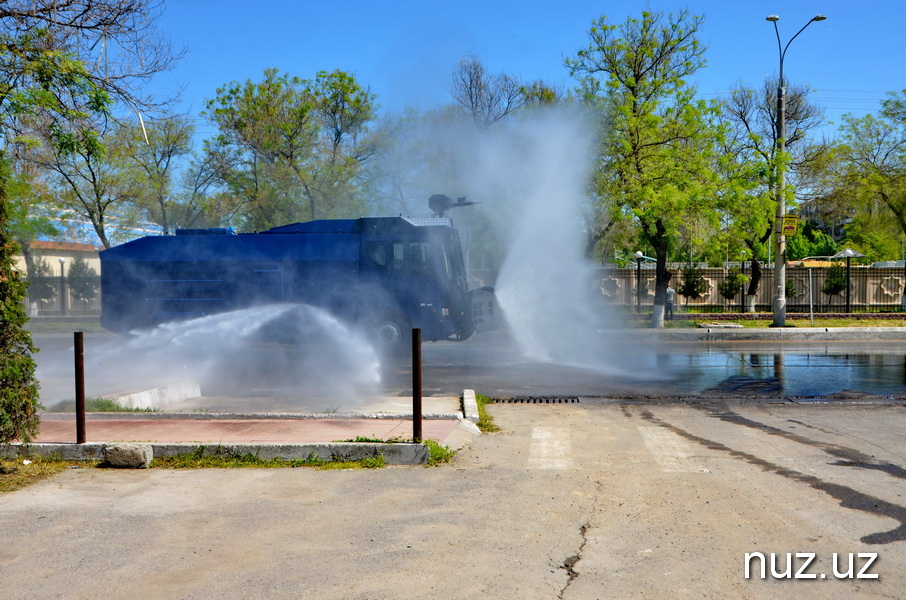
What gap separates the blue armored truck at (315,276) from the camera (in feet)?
58.0

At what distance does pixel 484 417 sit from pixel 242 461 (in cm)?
336

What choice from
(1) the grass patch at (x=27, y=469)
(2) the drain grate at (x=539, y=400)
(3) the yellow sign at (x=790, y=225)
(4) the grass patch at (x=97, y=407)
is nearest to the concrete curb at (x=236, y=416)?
(4) the grass patch at (x=97, y=407)

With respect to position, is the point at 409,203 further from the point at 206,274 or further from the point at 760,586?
the point at 760,586

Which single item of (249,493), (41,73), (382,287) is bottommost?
(249,493)

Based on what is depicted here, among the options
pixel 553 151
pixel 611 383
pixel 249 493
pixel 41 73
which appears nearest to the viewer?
pixel 249 493

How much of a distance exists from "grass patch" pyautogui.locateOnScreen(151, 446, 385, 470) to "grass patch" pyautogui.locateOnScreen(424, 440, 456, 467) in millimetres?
449

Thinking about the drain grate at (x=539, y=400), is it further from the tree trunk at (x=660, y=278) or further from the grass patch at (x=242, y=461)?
the tree trunk at (x=660, y=278)

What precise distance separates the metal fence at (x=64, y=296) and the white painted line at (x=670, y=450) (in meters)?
31.6

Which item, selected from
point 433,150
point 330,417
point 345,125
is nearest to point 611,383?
point 330,417

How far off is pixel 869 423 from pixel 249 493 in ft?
24.1

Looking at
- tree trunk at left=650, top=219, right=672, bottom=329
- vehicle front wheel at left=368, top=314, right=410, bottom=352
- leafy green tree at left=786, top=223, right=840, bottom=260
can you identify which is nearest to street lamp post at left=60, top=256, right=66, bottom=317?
vehicle front wheel at left=368, top=314, right=410, bottom=352

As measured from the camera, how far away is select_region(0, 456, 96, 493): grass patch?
6.36m

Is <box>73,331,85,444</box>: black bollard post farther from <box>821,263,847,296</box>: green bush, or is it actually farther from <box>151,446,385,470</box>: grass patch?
<box>821,263,847,296</box>: green bush

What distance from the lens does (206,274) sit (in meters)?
18.8
